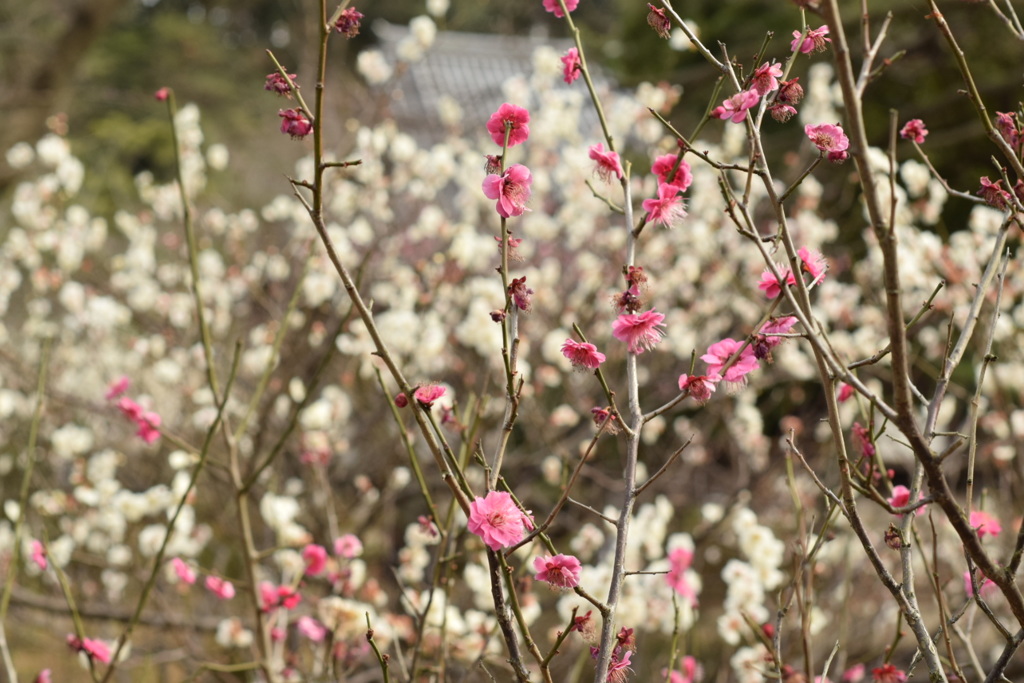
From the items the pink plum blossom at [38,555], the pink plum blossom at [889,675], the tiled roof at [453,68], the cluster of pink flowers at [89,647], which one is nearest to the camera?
the pink plum blossom at [889,675]

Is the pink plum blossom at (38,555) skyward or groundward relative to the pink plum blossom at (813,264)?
groundward

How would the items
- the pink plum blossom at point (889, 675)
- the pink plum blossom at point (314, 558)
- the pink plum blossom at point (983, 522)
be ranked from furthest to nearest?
the pink plum blossom at point (314, 558) → the pink plum blossom at point (983, 522) → the pink plum blossom at point (889, 675)

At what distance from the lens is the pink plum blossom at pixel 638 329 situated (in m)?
1.15

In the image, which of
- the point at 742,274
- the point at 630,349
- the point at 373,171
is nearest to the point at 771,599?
the point at 742,274

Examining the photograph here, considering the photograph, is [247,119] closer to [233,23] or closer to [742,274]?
[233,23]

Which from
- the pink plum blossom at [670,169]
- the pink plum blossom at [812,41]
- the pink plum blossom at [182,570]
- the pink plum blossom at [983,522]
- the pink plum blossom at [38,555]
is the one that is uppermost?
the pink plum blossom at [812,41]

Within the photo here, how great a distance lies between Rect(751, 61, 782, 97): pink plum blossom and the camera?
119 centimetres

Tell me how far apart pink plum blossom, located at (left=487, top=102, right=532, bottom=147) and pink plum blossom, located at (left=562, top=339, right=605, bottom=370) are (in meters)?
0.26

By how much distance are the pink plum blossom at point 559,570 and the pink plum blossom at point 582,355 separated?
Answer: 8.8 inches

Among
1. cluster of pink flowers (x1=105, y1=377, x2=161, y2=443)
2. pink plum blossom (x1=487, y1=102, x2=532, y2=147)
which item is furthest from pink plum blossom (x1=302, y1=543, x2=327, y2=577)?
pink plum blossom (x1=487, y1=102, x2=532, y2=147)

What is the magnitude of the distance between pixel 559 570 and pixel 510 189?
447 millimetres

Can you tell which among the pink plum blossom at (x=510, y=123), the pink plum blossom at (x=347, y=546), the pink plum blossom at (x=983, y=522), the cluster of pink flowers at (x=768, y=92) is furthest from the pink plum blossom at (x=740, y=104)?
the pink plum blossom at (x=347, y=546)

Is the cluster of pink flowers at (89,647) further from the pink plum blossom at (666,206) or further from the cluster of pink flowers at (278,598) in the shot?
the pink plum blossom at (666,206)

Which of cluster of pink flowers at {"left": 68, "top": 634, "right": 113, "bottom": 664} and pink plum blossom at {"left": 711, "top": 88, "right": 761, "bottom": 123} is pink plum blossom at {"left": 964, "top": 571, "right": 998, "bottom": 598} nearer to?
pink plum blossom at {"left": 711, "top": 88, "right": 761, "bottom": 123}
